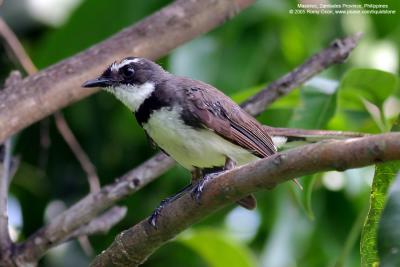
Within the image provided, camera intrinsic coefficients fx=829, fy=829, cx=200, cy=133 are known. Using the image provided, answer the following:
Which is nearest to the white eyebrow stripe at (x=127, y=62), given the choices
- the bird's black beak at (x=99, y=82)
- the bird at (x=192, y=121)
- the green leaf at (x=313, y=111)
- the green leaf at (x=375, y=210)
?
the bird at (x=192, y=121)

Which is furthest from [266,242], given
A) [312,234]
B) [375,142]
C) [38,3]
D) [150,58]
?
[375,142]

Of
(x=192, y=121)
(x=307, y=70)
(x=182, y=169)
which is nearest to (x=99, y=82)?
(x=192, y=121)

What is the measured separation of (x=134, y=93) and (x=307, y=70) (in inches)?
36.6

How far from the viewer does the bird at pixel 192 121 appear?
4.08 metres

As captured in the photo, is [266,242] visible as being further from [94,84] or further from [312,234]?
[94,84]

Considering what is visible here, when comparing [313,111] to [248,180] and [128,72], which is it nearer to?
[128,72]

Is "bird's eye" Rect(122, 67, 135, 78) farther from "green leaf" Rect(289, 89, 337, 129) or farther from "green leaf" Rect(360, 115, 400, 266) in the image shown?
"green leaf" Rect(360, 115, 400, 266)

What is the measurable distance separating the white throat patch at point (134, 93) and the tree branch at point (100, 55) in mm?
169

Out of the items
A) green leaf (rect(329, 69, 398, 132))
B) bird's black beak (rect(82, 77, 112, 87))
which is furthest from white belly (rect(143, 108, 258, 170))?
green leaf (rect(329, 69, 398, 132))

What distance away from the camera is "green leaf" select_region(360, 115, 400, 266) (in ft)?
8.63

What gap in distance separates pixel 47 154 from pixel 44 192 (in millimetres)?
267

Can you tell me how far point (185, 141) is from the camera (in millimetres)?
4047

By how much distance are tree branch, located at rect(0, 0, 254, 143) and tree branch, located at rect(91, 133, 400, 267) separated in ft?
3.09

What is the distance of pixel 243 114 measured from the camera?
4.23 m
